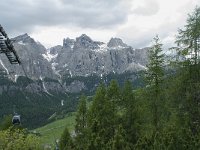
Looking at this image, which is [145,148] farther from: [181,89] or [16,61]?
[16,61]

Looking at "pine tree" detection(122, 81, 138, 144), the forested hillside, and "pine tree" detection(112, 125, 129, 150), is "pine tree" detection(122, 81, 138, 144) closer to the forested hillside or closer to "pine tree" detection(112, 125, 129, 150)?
the forested hillside

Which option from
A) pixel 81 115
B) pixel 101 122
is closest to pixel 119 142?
pixel 101 122

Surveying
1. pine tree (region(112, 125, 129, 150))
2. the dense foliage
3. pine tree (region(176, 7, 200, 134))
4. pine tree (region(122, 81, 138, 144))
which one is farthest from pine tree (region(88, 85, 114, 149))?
pine tree (region(176, 7, 200, 134))

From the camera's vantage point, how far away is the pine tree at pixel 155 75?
43.2 meters

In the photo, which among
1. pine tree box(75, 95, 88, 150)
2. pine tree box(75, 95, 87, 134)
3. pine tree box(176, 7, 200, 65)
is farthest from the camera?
pine tree box(75, 95, 87, 134)

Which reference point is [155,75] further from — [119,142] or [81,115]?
[81,115]

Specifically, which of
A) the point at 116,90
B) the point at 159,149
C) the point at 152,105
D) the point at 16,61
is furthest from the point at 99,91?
the point at 16,61

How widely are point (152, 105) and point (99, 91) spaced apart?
8595 millimetres

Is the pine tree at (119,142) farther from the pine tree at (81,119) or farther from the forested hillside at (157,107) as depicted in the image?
the pine tree at (81,119)

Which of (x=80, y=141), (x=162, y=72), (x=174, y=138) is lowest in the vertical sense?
(x=80, y=141)

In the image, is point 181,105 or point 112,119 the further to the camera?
point 112,119

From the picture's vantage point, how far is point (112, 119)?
48.4 m

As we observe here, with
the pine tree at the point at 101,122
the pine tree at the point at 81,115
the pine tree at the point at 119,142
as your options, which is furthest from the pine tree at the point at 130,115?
the pine tree at the point at 81,115

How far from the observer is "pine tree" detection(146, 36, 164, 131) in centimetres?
4320
